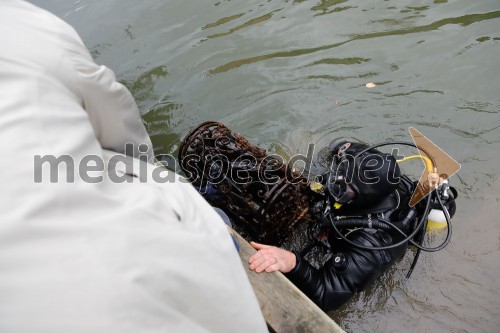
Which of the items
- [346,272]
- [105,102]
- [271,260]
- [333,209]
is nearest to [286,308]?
[271,260]

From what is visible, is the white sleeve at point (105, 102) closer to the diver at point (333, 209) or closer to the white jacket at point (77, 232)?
the white jacket at point (77, 232)

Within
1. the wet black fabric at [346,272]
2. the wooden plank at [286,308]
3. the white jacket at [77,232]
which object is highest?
the white jacket at [77,232]

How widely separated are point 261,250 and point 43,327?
1609 millimetres

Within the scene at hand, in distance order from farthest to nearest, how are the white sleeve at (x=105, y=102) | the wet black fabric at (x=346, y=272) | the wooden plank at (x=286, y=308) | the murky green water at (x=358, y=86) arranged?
1. the murky green water at (x=358, y=86)
2. the wet black fabric at (x=346, y=272)
3. the wooden plank at (x=286, y=308)
4. the white sleeve at (x=105, y=102)

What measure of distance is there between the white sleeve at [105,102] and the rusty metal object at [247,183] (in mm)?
920

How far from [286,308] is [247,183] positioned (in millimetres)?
845

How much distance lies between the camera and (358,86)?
4.43 m

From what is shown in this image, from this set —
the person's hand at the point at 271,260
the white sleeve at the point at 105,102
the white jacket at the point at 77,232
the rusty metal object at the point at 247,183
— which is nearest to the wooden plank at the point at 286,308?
the person's hand at the point at 271,260

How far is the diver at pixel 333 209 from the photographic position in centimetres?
225

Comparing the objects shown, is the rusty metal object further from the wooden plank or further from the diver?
the wooden plank

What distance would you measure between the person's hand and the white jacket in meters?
0.90

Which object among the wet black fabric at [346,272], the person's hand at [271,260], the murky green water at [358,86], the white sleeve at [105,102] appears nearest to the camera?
the white sleeve at [105,102]

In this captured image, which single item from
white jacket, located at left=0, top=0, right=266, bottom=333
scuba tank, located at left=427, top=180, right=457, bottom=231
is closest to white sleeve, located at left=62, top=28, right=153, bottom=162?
white jacket, located at left=0, top=0, right=266, bottom=333

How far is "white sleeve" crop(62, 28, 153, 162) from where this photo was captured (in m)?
1.14
